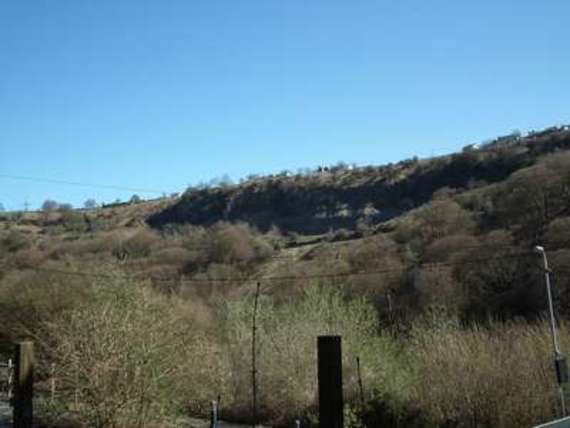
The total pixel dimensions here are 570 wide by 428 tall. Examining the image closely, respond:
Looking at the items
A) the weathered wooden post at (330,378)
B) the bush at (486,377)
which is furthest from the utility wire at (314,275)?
the weathered wooden post at (330,378)

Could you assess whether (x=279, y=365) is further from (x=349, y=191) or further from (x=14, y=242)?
(x=349, y=191)

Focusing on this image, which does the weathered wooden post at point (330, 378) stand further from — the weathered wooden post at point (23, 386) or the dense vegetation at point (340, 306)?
the dense vegetation at point (340, 306)

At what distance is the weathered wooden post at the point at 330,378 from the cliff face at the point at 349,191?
7845 cm

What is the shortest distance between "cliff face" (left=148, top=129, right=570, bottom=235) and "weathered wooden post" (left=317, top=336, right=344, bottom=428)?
78447mm

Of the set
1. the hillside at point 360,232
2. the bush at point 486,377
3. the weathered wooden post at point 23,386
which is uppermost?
the hillside at point 360,232

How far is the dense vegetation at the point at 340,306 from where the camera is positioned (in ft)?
63.2

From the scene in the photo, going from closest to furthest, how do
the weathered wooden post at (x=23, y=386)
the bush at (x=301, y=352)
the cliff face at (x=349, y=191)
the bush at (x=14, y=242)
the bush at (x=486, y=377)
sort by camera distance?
the weathered wooden post at (x=23, y=386) → the bush at (x=486, y=377) → the bush at (x=301, y=352) → the bush at (x=14, y=242) → the cliff face at (x=349, y=191)

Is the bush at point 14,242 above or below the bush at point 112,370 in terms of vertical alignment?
above

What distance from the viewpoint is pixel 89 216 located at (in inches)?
4902

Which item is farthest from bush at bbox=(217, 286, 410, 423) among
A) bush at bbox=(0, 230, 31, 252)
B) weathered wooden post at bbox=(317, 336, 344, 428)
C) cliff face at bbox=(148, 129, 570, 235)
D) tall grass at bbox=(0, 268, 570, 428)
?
bush at bbox=(0, 230, 31, 252)

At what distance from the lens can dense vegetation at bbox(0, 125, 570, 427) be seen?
63.2ft

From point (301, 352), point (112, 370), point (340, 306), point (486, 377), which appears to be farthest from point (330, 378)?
point (340, 306)

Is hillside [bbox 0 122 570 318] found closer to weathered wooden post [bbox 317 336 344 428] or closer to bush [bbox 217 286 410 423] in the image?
bush [bbox 217 286 410 423]

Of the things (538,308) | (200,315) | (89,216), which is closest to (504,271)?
(538,308)
